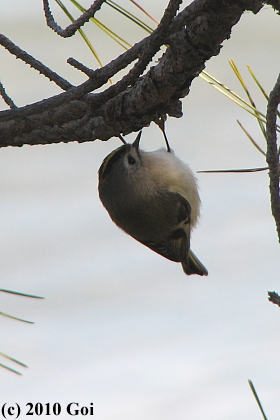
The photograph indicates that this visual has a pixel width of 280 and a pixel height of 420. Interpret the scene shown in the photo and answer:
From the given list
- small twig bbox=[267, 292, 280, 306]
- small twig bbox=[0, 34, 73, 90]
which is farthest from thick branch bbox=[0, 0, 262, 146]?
small twig bbox=[267, 292, 280, 306]

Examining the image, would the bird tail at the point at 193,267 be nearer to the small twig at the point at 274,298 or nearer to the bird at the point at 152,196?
the bird at the point at 152,196

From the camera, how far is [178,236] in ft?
5.41

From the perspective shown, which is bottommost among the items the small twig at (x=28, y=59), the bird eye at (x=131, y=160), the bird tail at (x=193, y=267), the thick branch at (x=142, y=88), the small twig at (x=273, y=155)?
the small twig at (x=273, y=155)

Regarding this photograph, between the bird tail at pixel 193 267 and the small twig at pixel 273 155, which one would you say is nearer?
the small twig at pixel 273 155

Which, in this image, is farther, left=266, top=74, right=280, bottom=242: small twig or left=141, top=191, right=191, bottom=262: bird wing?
left=141, top=191, right=191, bottom=262: bird wing

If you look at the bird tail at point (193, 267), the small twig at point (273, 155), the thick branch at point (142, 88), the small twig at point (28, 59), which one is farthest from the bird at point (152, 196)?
the small twig at point (273, 155)

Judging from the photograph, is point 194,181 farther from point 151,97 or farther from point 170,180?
point 151,97

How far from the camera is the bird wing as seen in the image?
158 cm

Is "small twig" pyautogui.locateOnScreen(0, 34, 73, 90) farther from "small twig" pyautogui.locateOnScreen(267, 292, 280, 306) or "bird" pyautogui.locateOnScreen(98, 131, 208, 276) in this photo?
"bird" pyautogui.locateOnScreen(98, 131, 208, 276)

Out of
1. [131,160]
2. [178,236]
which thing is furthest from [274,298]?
[178,236]

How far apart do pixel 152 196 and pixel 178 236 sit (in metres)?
0.17

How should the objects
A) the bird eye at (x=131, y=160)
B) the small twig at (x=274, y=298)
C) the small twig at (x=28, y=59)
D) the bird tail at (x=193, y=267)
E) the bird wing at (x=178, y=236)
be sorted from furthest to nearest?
the bird tail at (x=193, y=267), the bird wing at (x=178, y=236), the bird eye at (x=131, y=160), the small twig at (x=28, y=59), the small twig at (x=274, y=298)

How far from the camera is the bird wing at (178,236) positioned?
5.20 feet

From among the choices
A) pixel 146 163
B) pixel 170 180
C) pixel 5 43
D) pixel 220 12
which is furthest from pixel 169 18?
pixel 170 180
